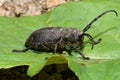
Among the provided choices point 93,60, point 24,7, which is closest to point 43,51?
point 93,60

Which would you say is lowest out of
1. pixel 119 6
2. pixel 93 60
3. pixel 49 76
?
pixel 49 76

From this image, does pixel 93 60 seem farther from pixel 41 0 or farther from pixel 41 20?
pixel 41 0

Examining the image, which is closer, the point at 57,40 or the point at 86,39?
the point at 57,40

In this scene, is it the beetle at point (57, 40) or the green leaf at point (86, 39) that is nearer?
the green leaf at point (86, 39)

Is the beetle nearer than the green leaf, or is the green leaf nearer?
the green leaf
